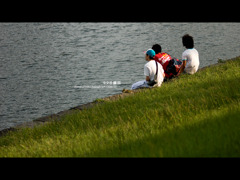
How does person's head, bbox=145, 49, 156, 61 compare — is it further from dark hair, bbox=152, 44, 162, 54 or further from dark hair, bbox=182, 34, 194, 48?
dark hair, bbox=182, 34, 194, 48

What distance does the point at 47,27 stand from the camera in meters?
35.3

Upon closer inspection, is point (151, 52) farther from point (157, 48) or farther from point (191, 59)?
point (191, 59)

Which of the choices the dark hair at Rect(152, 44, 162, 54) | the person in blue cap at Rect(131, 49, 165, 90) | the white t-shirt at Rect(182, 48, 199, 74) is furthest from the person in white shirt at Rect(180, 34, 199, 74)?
the person in blue cap at Rect(131, 49, 165, 90)

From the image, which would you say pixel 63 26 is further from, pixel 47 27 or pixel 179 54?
pixel 179 54

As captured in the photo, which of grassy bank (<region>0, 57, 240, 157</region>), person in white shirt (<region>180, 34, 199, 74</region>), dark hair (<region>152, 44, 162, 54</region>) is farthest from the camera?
person in white shirt (<region>180, 34, 199, 74</region>)

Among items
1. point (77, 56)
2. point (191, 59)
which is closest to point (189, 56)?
point (191, 59)

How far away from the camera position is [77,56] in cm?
2411

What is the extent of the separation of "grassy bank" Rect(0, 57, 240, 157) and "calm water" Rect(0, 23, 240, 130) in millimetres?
5025

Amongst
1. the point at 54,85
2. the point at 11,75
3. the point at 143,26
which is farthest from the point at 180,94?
the point at 143,26

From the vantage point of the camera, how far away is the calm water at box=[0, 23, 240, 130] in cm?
1656

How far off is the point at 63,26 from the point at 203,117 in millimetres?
29509

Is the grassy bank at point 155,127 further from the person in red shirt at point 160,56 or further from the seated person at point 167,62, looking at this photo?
the person in red shirt at point 160,56

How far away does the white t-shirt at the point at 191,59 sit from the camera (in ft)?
40.7

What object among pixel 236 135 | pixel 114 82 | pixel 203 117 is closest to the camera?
pixel 236 135
